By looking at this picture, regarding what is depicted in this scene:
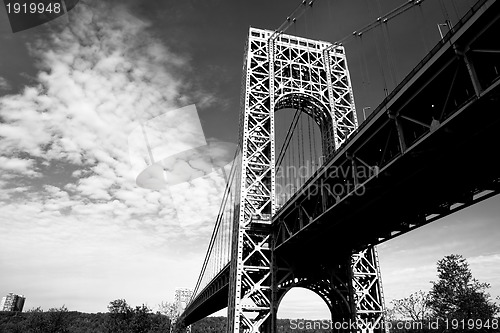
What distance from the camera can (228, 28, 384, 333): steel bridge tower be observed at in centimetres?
1944

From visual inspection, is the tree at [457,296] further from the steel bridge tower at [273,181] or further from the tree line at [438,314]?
the steel bridge tower at [273,181]

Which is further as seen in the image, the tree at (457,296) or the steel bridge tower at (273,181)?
the tree at (457,296)

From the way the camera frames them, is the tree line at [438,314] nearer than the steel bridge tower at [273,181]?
No

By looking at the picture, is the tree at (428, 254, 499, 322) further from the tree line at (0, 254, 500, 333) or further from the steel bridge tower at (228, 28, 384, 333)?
the steel bridge tower at (228, 28, 384, 333)

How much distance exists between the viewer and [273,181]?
2191cm

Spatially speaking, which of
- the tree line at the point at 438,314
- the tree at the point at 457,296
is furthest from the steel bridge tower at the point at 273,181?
the tree at the point at 457,296

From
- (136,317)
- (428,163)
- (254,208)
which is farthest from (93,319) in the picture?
(428,163)

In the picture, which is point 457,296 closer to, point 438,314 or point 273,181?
point 438,314

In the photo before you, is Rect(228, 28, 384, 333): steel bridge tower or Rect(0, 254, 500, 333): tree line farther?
Rect(0, 254, 500, 333): tree line

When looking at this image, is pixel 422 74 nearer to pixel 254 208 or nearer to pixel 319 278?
pixel 254 208

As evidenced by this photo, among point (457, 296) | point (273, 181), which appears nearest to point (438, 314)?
point (457, 296)

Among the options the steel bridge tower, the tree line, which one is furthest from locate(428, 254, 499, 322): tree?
the steel bridge tower

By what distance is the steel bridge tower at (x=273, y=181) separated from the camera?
19.4 metres

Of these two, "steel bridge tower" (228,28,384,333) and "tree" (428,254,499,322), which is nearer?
"steel bridge tower" (228,28,384,333)
